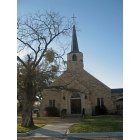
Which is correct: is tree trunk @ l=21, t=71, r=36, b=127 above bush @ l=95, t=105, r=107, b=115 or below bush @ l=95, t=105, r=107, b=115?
above

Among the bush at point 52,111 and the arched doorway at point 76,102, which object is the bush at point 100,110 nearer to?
the arched doorway at point 76,102

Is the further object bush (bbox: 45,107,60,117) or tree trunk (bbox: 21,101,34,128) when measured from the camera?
bush (bbox: 45,107,60,117)

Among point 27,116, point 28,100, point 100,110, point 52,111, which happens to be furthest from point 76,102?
point 28,100

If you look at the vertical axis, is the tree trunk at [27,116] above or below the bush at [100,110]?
above

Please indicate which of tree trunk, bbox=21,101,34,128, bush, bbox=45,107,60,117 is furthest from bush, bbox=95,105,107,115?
tree trunk, bbox=21,101,34,128

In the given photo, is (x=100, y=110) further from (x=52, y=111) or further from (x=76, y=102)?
(x=52, y=111)

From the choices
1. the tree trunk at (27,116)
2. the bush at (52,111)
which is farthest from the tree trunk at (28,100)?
the bush at (52,111)

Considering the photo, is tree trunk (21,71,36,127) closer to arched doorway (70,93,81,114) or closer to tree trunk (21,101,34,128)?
tree trunk (21,101,34,128)

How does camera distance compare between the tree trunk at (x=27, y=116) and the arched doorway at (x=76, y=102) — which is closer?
the tree trunk at (x=27, y=116)
